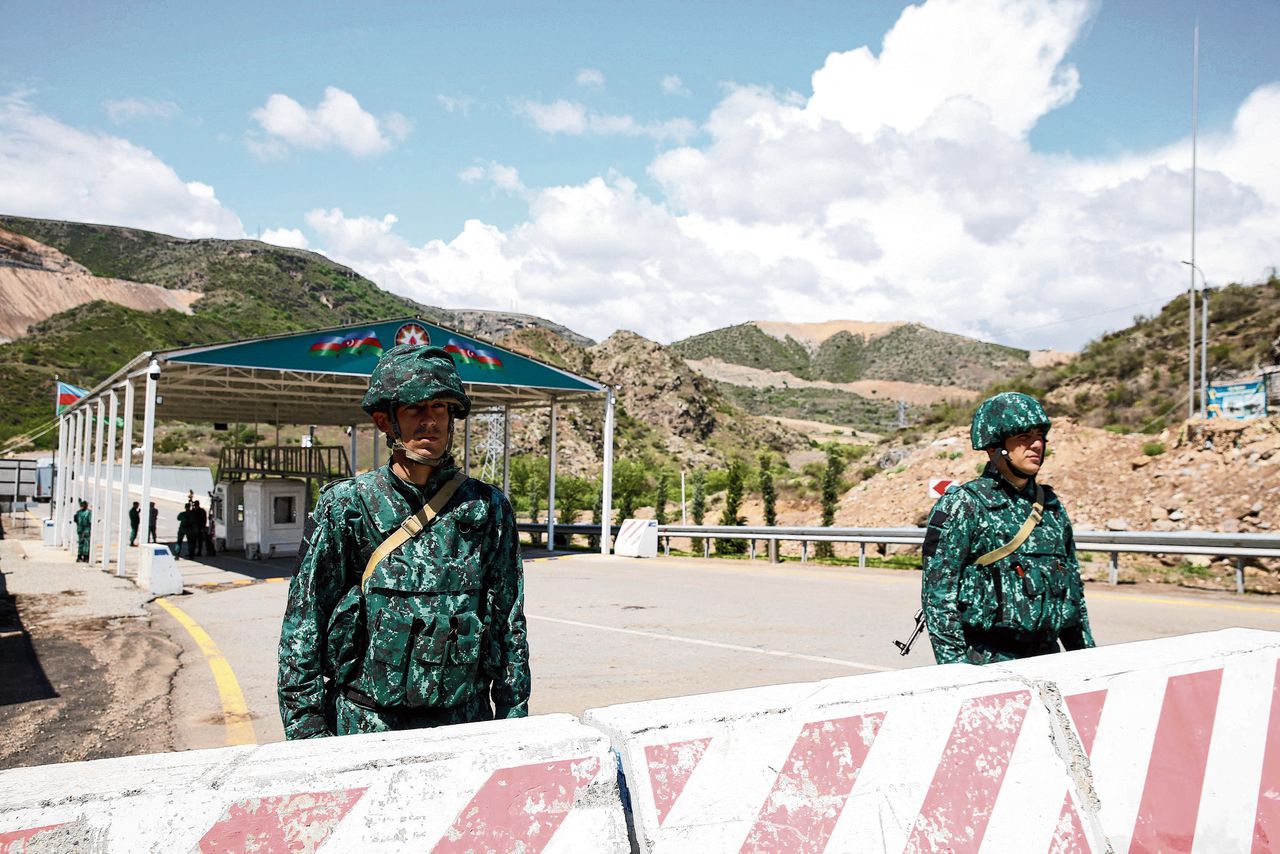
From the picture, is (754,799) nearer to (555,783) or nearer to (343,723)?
(555,783)

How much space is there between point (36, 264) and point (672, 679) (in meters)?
157

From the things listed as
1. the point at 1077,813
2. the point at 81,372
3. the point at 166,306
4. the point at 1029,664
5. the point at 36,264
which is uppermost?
the point at 36,264

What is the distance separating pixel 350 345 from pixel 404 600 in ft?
56.2

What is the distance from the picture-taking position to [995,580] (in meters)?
3.60

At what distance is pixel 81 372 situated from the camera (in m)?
81.8

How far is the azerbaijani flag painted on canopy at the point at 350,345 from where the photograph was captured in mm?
18234

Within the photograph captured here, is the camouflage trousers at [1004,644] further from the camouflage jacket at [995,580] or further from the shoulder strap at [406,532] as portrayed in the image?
the shoulder strap at [406,532]

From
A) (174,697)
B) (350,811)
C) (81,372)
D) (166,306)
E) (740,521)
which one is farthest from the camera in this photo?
(166,306)

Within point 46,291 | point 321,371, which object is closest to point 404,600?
point 321,371

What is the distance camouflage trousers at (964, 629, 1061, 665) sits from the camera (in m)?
3.59

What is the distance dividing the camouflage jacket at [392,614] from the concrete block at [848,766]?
1.72 ft

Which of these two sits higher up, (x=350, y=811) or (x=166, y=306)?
(x=166, y=306)

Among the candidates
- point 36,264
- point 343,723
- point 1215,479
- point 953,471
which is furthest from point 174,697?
point 36,264

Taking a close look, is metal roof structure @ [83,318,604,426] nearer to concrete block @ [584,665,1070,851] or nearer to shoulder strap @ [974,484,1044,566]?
shoulder strap @ [974,484,1044,566]
